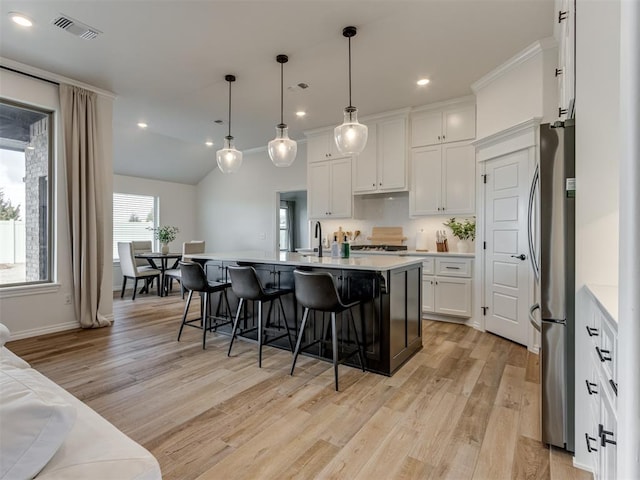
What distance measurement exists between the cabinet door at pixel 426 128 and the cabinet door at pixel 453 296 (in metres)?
1.97

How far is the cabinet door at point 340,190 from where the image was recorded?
5555 mm

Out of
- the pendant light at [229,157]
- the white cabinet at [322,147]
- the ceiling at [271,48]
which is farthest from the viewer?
the white cabinet at [322,147]

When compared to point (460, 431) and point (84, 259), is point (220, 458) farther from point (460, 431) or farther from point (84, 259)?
point (84, 259)

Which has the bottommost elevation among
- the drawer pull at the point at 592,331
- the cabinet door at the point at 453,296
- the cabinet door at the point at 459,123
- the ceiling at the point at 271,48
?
the cabinet door at the point at 453,296

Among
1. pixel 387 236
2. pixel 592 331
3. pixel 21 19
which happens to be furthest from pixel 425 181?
pixel 21 19

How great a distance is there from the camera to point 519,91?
3602 millimetres

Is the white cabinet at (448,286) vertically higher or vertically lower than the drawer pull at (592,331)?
lower

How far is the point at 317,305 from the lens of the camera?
266 cm

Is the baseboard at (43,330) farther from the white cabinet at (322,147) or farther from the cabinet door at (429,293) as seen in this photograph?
the cabinet door at (429,293)

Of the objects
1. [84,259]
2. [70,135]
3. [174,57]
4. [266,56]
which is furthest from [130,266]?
[266,56]

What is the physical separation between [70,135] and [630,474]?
5192 millimetres

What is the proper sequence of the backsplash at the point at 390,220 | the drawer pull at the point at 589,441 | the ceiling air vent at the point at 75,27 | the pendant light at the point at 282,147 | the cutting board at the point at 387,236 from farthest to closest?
the cutting board at the point at 387,236 → the backsplash at the point at 390,220 → the pendant light at the point at 282,147 → the ceiling air vent at the point at 75,27 → the drawer pull at the point at 589,441

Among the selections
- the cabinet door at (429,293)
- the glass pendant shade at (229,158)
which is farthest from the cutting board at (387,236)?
the glass pendant shade at (229,158)

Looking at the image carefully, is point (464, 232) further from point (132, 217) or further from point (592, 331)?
point (132, 217)
